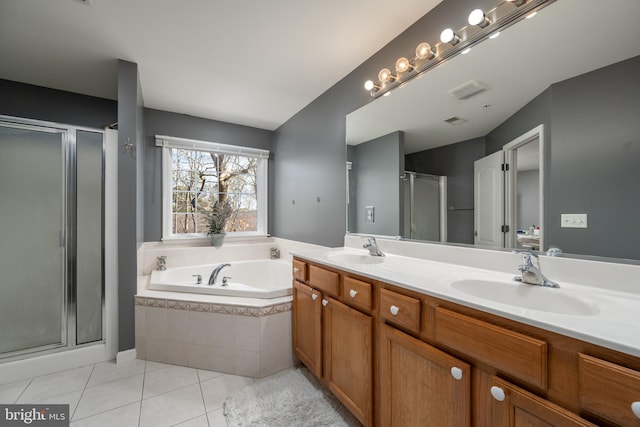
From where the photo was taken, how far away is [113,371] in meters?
1.97

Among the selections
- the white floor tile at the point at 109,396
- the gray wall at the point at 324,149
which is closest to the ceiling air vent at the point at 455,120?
the gray wall at the point at 324,149

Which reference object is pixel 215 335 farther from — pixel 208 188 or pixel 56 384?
pixel 208 188

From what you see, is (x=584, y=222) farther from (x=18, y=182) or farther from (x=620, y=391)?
(x=18, y=182)

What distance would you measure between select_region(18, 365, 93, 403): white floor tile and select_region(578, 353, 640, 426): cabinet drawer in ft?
8.73

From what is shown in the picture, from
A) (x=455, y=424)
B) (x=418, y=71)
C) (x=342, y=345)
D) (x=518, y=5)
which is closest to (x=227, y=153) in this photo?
(x=418, y=71)

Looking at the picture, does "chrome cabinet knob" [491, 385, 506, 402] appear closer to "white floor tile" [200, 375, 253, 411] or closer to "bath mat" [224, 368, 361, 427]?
"bath mat" [224, 368, 361, 427]

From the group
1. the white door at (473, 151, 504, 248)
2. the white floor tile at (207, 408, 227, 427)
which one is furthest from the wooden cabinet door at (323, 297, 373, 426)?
the white door at (473, 151, 504, 248)

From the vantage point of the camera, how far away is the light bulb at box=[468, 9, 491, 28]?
4.08 ft

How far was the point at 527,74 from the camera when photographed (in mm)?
1162

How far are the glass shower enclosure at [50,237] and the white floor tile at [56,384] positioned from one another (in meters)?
0.21

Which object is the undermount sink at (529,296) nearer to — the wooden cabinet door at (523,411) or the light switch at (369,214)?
the wooden cabinet door at (523,411)

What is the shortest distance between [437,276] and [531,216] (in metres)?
0.50

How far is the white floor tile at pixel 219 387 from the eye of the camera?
1649 mm

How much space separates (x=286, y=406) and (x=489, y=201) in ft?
5.48
